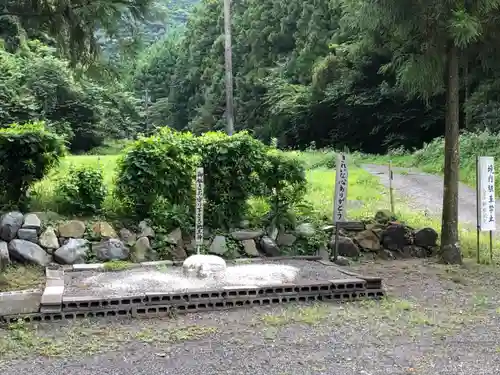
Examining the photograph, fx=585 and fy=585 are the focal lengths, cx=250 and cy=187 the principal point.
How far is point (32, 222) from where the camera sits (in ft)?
22.9

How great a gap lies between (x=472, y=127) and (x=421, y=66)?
1353 centimetres

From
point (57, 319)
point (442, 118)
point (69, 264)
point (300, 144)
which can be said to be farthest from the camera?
point (300, 144)

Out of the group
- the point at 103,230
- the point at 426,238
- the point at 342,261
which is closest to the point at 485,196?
the point at 426,238

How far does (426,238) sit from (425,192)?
6.34m

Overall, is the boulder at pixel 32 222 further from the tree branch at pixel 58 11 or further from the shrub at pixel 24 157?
the tree branch at pixel 58 11

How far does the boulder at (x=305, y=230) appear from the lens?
26.0 ft

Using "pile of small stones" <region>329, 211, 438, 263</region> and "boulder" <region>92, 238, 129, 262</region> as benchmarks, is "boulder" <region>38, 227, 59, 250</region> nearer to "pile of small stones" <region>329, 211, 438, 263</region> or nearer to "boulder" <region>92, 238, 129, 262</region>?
"boulder" <region>92, 238, 129, 262</region>

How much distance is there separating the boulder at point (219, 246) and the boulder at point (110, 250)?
1.08 m

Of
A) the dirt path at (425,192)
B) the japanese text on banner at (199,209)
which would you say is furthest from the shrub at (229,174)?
the dirt path at (425,192)

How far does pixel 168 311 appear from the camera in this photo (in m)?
5.26

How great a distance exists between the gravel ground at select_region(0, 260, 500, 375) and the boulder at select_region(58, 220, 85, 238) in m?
2.34

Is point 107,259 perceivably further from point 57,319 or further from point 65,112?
point 65,112

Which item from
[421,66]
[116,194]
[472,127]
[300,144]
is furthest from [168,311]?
[300,144]

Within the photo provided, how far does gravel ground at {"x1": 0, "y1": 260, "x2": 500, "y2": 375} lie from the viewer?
12.8 ft
